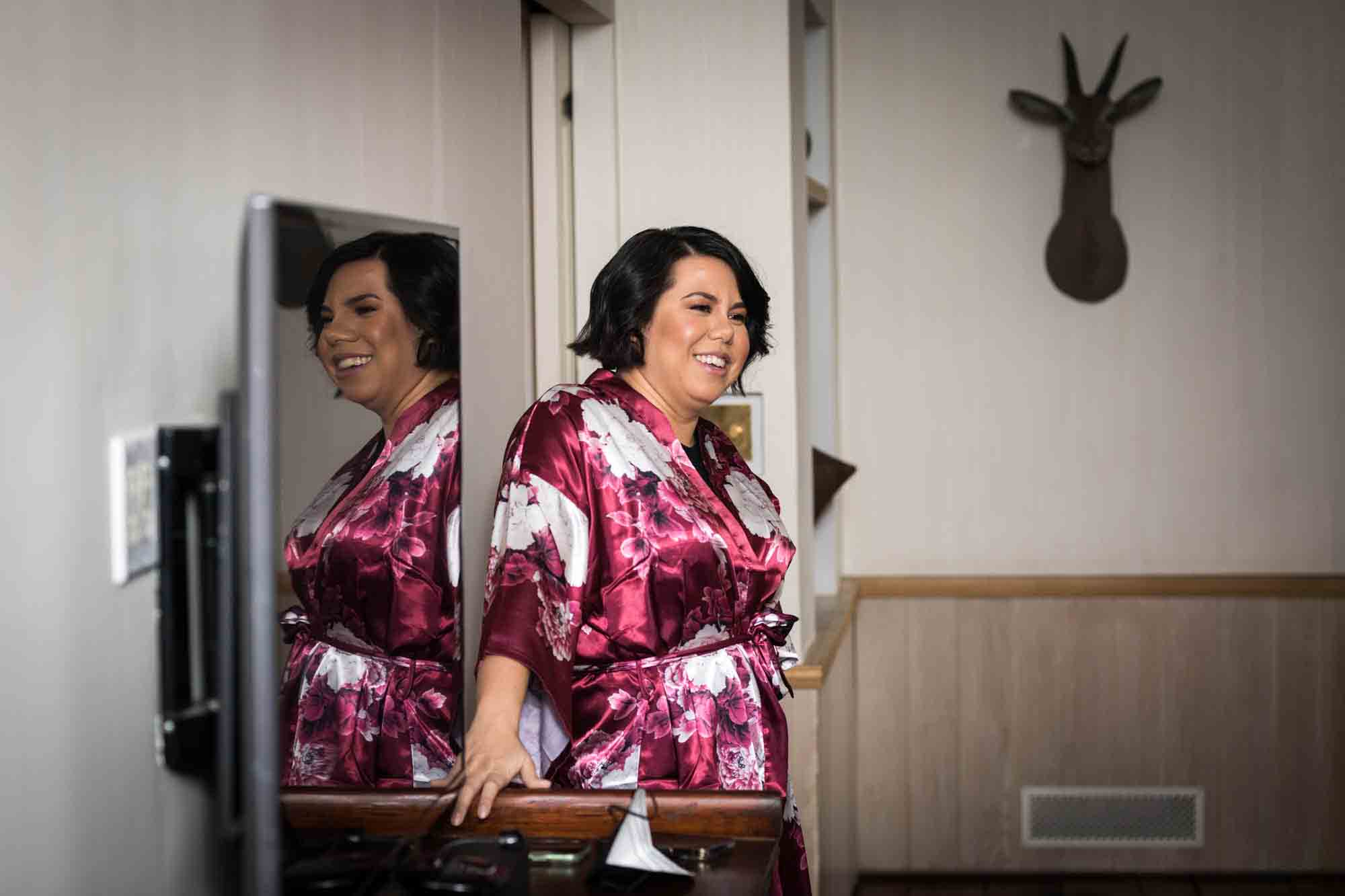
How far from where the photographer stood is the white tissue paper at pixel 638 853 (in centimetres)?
122

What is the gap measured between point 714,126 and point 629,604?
1.26m

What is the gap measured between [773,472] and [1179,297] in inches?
58.9

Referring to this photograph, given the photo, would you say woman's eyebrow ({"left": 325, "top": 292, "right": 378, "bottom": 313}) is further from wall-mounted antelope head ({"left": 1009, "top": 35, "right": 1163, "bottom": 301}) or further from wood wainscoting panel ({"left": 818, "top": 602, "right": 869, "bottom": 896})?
wall-mounted antelope head ({"left": 1009, "top": 35, "right": 1163, "bottom": 301})

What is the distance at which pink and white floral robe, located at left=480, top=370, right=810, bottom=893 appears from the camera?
171 centimetres

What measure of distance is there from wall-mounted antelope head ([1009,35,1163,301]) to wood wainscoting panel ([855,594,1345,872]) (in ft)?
2.78

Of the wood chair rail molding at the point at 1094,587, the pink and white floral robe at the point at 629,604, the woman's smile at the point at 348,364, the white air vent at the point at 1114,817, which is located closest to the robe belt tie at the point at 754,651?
the pink and white floral robe at the point at 629,604

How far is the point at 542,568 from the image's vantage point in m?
1.69

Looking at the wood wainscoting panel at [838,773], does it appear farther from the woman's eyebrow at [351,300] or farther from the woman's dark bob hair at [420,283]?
the woman's eyebrow at [351,300]

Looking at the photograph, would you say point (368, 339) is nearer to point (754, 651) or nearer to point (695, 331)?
point (695, 331)

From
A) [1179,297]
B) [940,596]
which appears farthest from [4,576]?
[1179,297]

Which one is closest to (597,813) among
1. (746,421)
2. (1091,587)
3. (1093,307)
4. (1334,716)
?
(746,421)

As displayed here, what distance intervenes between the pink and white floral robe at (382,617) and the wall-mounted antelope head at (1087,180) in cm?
255

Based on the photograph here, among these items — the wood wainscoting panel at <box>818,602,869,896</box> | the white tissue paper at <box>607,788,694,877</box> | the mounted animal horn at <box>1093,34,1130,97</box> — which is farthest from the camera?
the mounted animal horn at <box>1093,34,1130,97</box>

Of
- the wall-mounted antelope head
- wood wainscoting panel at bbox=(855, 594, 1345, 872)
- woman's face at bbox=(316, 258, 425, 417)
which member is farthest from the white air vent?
woman's face at bbox=(316, 258, 425, 417)
